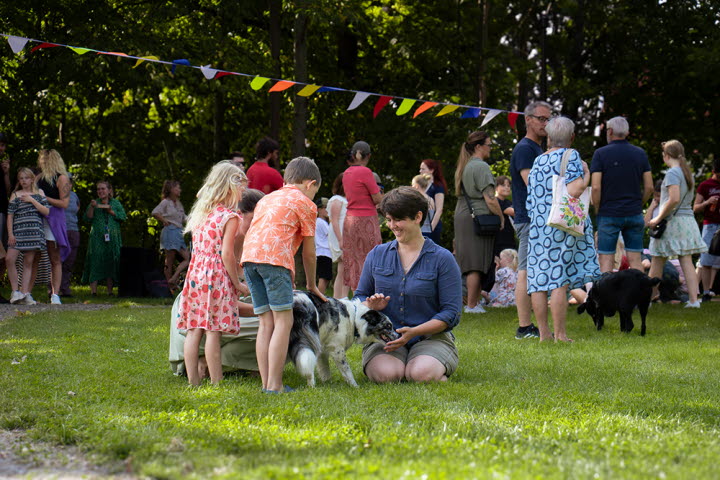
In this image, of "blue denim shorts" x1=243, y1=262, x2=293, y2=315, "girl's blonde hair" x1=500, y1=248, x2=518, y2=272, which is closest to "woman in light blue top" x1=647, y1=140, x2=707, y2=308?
"girl's blonde hair" x1=500, y1=248, x2=518, y2=272

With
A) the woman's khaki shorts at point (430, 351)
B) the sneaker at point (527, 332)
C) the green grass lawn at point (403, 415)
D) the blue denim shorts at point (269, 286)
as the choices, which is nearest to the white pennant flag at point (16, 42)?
the green grass lawn at point (403, 415)

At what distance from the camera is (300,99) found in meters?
17.9

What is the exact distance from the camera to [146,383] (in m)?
6.09

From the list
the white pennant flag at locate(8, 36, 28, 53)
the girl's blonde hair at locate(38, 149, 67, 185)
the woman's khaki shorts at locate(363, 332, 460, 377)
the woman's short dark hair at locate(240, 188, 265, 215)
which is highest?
the white pennant flag at locate(8, 36, 28, 53)

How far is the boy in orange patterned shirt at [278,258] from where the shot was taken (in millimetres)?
5582

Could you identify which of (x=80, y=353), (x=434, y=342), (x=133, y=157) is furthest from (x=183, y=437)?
(x=133, y=157)

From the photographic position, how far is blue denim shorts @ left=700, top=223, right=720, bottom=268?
12984mm

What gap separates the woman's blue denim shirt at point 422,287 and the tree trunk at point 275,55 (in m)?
12.5

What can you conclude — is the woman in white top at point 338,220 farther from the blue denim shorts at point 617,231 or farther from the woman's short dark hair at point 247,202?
the woman's short dark hair at point 247,202

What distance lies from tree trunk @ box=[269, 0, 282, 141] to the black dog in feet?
34.3

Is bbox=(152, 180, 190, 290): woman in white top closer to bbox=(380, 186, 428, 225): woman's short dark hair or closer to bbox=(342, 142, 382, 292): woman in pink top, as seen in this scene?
bbox=(342, 142, 382, 292): woman in pink top

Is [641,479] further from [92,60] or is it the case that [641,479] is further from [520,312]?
[92,60]

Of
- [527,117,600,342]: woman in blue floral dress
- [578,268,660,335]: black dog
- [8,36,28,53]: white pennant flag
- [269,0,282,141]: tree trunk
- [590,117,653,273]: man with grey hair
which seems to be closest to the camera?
[527,117,600,342]: woman in blue floral dress

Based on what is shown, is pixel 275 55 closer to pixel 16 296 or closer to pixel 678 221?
pixel 16 296
